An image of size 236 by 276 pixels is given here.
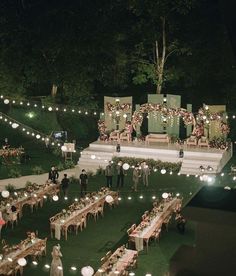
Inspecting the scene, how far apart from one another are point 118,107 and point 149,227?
44.1 ft

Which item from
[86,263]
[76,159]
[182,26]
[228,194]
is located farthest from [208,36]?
[228,194]

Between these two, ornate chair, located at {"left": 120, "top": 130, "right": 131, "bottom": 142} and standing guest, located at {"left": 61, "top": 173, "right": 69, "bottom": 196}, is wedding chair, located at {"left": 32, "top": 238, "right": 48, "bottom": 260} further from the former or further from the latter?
ornate chair, located at {"left": 120, "top": 130, "right": 131, "bottom": 142}

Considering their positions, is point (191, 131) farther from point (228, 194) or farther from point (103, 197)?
point (228, 194)

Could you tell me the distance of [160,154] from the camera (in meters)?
26.3

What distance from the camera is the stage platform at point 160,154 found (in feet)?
82.3

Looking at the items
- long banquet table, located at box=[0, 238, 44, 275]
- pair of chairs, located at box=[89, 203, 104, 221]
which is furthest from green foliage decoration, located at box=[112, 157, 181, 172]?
long banquet table, located at box=[0, 238, 44, 275]

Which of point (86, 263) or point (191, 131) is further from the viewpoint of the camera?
point (191, 131)

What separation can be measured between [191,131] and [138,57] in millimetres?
7642

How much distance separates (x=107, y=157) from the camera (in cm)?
2678

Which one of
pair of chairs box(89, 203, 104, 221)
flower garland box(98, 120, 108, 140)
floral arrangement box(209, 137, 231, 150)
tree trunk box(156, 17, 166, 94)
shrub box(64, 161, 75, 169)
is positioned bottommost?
pair of chairs box(89, 203, 104, 221)

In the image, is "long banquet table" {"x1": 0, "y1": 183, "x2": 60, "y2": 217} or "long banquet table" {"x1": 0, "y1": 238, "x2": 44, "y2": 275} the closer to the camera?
"long banquet table" {"x1": 0, "y1": 238, "x2": 44, "y2": 275}

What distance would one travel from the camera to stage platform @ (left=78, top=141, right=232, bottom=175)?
988 inches

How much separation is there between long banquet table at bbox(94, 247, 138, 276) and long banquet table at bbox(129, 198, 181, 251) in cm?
129

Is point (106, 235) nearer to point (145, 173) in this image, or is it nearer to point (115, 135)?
point (145, 173)
